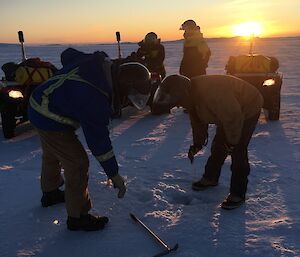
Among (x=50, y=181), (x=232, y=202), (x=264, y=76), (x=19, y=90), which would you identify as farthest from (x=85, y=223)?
(x=264, y=76)

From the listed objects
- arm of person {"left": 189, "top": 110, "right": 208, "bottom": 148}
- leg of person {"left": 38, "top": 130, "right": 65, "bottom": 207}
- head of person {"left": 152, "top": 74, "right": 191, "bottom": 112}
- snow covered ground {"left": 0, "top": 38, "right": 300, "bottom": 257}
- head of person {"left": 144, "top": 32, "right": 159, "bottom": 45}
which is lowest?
Result: snow covered ground {"left": 0, "top": 38, "right": 300, "bottom": 257}

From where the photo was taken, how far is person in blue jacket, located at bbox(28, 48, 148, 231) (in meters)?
2.77

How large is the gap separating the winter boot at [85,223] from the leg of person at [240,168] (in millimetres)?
1217

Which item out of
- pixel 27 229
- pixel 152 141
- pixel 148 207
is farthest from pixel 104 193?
pixel 152 141

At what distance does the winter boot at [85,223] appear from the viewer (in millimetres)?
3338

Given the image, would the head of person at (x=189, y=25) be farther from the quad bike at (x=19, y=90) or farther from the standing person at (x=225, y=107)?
the standing person at (x=225, y=107)

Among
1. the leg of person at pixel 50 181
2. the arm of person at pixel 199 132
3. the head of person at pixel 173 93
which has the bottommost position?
the leg of person at pixel 50 181

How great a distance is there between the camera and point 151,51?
29.0ft

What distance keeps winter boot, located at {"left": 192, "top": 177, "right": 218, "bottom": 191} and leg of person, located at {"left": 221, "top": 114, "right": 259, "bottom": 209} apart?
42 cm

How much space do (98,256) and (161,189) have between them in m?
1.33

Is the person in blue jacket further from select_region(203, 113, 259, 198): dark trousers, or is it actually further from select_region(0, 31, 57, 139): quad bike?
select_region(0, 31, 57, 139): quad bike

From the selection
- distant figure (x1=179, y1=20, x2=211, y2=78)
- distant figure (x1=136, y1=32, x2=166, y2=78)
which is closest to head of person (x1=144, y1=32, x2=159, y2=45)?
distant figure (x1=136, y1=32, x2=166, y2=78)

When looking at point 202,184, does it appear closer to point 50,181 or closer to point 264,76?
point 50,181

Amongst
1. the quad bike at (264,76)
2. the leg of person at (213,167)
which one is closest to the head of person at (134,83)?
the leg of person at (213,167)
